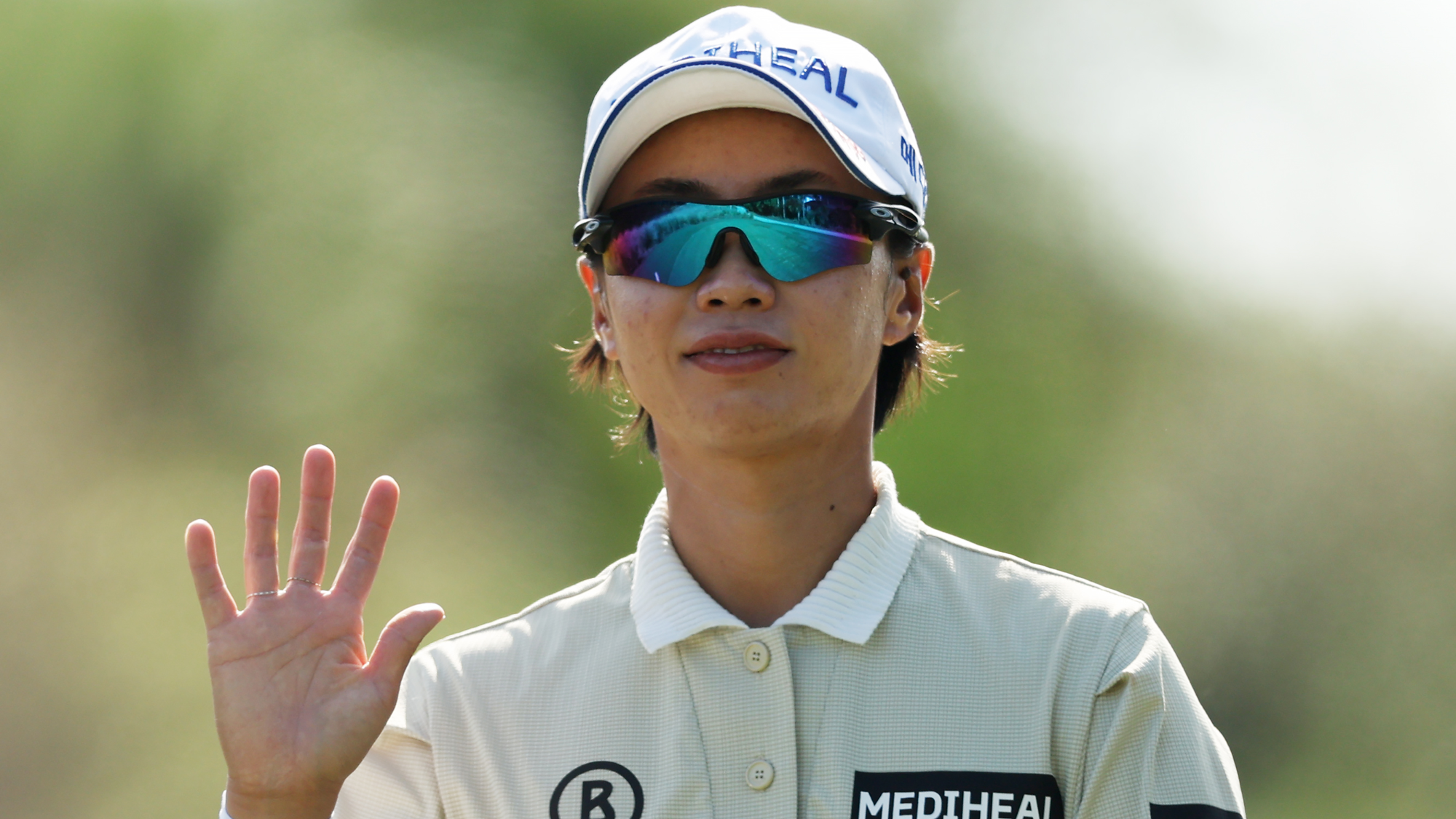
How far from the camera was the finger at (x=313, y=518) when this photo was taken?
173cm

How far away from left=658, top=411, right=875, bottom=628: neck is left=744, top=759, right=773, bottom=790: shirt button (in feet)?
0.86

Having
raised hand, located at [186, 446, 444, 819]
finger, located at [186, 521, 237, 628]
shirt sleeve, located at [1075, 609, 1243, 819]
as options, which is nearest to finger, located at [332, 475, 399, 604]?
raised hand, located at [186, 446, 444, 819]

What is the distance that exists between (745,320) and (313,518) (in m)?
0.66

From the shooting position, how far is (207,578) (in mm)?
1689

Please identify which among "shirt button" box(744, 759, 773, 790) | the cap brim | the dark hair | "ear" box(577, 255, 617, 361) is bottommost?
"shirt button" box(744, 759, 773, 790)

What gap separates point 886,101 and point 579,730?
103 centimetres

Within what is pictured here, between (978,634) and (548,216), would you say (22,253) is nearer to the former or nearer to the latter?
(548,216)

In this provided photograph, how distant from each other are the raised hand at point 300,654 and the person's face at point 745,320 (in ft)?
1.41

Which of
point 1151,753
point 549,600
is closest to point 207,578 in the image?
point 549,600

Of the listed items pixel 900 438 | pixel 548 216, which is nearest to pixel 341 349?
pixel 548 216

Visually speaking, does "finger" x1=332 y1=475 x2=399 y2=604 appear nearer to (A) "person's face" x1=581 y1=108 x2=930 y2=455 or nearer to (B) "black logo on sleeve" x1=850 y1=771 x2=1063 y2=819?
(A) "person's face" x1=581 y1=108 x2=930 y2=455

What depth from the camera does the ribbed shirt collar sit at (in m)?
1.68

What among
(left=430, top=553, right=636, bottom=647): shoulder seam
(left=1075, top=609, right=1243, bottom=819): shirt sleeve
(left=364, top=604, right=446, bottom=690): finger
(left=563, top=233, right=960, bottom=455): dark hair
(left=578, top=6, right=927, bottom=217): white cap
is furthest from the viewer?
(left=563, top=233, right=960, bottom=455): dark hair

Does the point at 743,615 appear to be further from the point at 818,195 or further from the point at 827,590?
the point at 818,195
